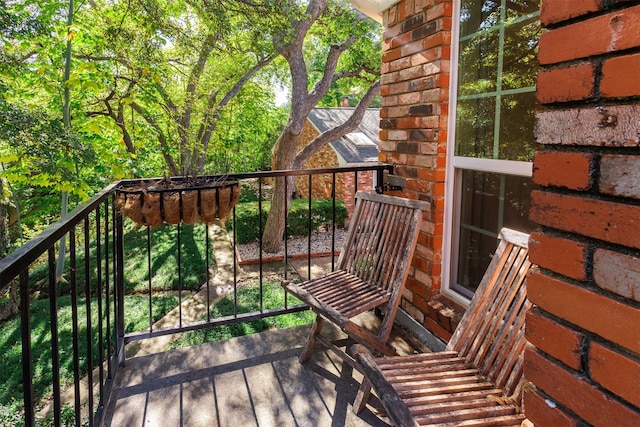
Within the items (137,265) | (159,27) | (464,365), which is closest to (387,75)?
(464,365)

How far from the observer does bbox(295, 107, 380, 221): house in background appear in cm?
1315

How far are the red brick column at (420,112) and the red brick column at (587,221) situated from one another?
65.6 inches

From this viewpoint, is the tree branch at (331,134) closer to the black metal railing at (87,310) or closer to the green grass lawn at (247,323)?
the black metal railing at (87,310)

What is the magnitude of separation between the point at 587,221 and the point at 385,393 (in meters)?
0.96

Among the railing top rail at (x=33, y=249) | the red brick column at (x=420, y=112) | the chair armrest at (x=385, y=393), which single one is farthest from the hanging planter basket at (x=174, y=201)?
the red brick column at (x=420, y=112)

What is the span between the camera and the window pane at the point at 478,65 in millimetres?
2221

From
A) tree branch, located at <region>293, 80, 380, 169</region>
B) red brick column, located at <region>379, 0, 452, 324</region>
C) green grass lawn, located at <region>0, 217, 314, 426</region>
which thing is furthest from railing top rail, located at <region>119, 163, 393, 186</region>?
tree branch, located at <region>293, 80, 380, 169</region>

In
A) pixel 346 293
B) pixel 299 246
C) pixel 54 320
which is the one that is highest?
pixel 54 320

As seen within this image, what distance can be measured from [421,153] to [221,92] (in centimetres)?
975

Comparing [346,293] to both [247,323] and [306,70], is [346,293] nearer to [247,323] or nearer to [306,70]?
[247,323]

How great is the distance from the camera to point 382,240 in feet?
8.87

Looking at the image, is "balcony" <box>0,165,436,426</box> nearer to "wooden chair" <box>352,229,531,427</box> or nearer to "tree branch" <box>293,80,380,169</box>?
"wooden chair" <box>352,229,531,427</box>

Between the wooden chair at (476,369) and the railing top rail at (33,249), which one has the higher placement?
the railing top rail at (33,249)

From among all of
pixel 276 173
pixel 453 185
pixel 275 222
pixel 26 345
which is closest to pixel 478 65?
pixel 453 185
